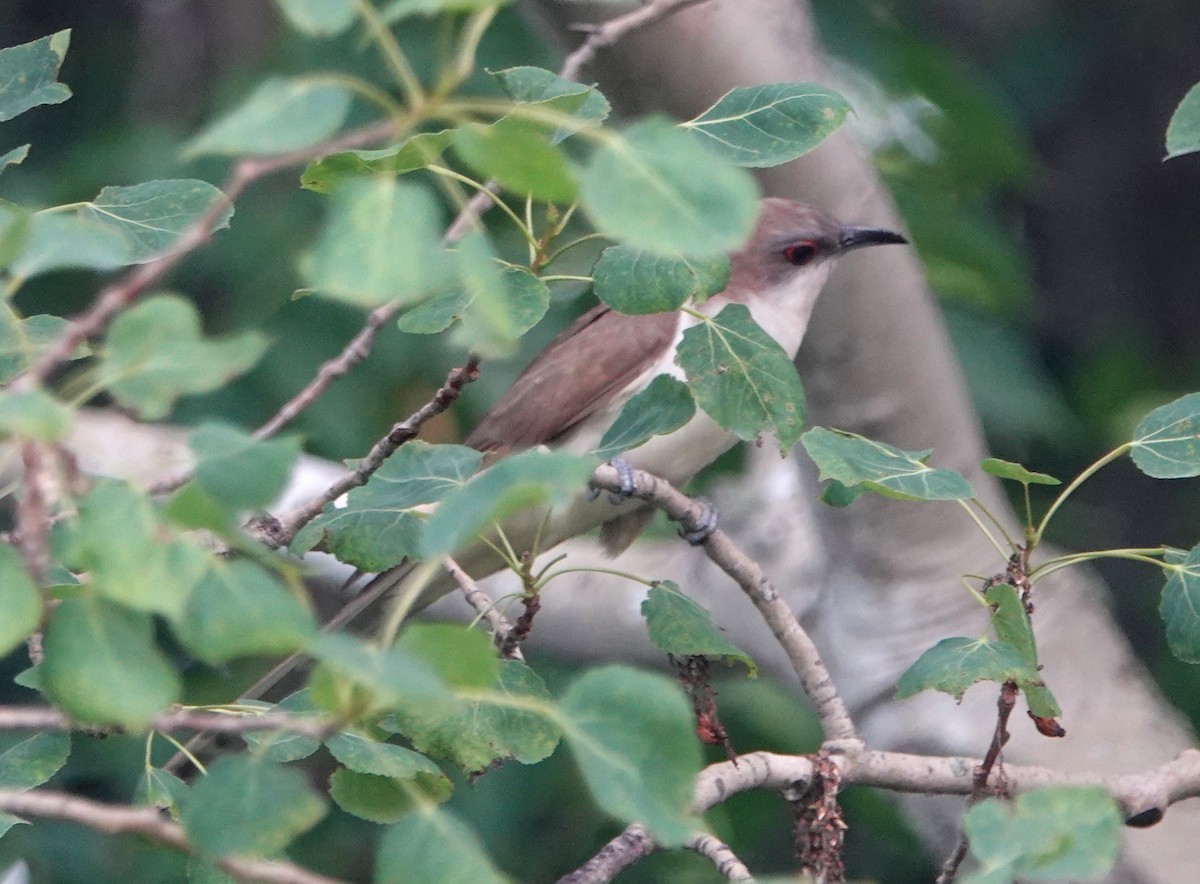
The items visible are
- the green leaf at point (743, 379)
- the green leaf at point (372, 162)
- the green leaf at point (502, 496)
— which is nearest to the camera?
the green leaf at point (502, 496)

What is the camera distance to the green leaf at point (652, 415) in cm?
158

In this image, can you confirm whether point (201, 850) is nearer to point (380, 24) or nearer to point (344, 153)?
point (380, 24)

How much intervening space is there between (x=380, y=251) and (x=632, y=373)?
7.50 feet

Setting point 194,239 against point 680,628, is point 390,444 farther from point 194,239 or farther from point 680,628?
point 194,239

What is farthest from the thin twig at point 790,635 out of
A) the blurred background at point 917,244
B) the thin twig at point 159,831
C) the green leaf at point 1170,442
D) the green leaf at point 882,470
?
the blurred background at point 917,244

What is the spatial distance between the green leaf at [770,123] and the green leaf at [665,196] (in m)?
0.70

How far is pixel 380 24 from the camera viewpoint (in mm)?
896

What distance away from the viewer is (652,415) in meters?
1.60

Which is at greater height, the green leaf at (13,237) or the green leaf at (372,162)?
the green leaf at (13,237)

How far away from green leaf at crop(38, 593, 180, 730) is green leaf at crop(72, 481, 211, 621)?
0.18ft

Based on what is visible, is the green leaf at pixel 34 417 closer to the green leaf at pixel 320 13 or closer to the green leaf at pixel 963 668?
the green leaf at pixel 320 13

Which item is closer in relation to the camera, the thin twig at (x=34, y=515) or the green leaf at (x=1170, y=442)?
the thin twig at (x=34, y=515)

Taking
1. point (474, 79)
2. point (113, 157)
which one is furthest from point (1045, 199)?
point (113, 157)

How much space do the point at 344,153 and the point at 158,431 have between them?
280cm
